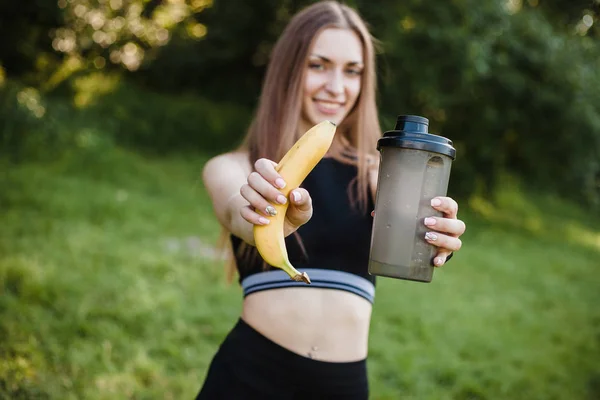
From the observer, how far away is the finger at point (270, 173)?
110 cm

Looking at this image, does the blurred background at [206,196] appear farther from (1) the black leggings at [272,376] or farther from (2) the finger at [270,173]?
(2) the finger at [270,173]

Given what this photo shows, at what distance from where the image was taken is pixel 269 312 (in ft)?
5.62

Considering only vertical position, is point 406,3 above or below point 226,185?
above

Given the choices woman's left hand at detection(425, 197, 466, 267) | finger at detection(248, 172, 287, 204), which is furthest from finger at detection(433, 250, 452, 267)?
finger at detection(248, 172, 287, 204)

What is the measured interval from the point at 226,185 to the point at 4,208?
545 centimetres

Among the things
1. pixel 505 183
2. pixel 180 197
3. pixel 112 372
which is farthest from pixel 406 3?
pixel 112 372

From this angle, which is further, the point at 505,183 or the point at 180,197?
the point at 505,183

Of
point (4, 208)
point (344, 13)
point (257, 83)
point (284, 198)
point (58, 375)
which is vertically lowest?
point (58, 375)

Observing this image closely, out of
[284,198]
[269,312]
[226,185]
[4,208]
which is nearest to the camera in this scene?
[284,198]

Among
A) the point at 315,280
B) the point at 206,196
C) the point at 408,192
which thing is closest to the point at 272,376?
the point at 315,280

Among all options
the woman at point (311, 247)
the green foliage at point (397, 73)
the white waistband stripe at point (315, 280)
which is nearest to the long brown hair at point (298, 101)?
the woman at point (311, 247)

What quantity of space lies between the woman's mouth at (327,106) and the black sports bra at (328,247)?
18 centimetres

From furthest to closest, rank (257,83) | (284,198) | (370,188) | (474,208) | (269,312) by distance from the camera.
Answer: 1. (257,83)
2. (474,208)
3. (370,188)
4. (269,312)
5. (284,198)

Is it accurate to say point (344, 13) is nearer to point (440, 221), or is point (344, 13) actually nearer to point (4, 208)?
point (440, 221)
